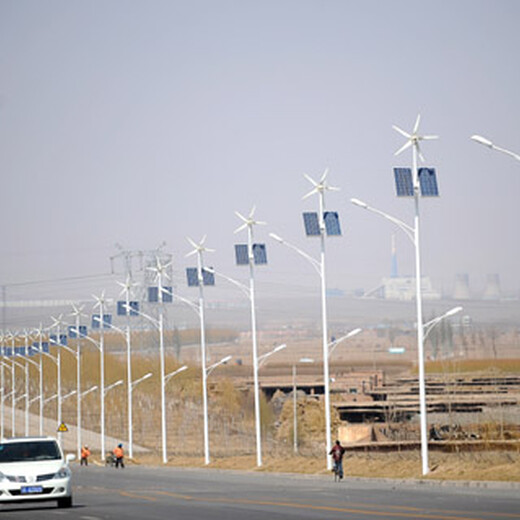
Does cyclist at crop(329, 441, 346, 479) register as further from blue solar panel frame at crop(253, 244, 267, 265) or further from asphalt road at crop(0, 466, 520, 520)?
blue solar panel frame at crop(253, 244, 267, 265)

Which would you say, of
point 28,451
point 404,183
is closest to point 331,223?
point 404,183

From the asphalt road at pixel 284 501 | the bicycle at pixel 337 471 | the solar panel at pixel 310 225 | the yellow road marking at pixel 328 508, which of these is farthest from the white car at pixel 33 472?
the solar panel at pixel 310 225

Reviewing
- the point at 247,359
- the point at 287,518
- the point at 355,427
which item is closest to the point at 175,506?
the point at 287,518

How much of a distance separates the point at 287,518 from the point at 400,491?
11718 mm

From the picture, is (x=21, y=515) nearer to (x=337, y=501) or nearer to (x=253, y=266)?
(x=337, y=501)

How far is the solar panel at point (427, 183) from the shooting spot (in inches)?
1797

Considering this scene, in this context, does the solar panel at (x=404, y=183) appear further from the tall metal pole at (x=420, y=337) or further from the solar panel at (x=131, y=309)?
the solar panel at (x=131, y=309)

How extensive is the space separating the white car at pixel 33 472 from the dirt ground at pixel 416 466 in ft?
44.1

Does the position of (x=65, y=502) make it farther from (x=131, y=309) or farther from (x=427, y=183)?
(x=131, y=309)

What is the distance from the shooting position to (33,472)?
30.5 m

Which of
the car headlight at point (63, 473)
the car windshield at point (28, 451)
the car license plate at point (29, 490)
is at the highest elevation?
the car windshield at point (28, 451)

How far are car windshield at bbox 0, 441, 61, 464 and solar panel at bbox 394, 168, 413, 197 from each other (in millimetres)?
18355

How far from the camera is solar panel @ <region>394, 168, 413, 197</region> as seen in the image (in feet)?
151

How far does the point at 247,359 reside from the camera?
187375 mm
